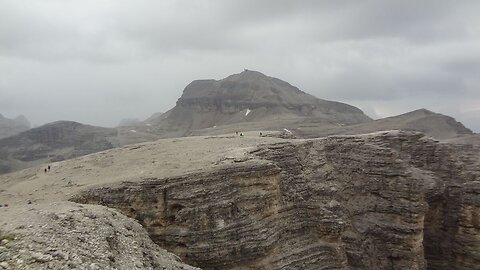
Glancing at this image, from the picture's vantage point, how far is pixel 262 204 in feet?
100

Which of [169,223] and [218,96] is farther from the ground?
[218,96]

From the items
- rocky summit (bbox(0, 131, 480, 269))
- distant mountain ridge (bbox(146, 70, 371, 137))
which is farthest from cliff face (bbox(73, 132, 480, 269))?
distant mountain ridge (bbox(146, 70, 371, 137))

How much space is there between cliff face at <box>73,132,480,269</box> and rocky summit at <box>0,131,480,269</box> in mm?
87

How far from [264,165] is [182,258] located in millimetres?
8315

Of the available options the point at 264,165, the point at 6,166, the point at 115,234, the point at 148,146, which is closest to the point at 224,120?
the point at 6,166

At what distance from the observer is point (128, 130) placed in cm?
17100

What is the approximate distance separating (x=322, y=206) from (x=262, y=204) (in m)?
6.29

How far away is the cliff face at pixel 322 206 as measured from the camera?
2811 cm

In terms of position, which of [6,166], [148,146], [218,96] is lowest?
[6,166]

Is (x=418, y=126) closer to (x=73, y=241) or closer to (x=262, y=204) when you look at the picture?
(x=262, y=204)

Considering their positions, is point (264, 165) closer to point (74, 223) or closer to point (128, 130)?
point (74, 223)

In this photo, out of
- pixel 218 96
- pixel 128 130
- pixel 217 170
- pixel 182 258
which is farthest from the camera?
pixel 218 96

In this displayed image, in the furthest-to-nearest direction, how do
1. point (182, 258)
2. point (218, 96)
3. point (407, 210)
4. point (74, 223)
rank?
1. point (218, 96)
2. point (407, 210)
3. point (182, 258)
4. point (74, 223)

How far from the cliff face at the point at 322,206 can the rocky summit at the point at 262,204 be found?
0.29ft
